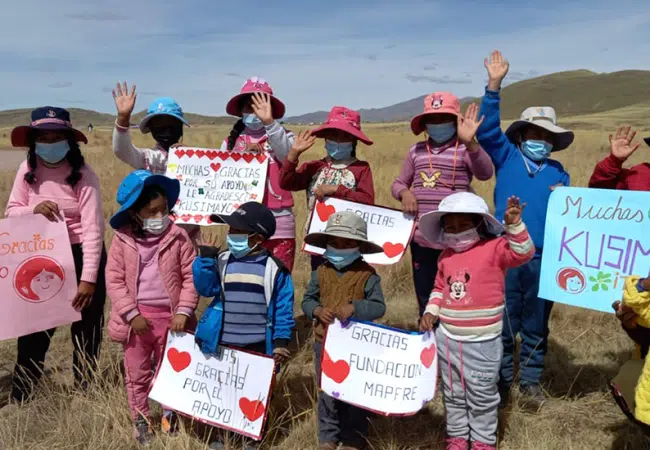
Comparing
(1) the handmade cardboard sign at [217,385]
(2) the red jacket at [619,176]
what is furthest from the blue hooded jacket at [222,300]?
(2) the red jacket at [619,176]

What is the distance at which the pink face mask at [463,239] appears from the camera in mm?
3537

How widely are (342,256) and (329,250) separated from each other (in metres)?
0.10

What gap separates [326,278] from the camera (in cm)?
370

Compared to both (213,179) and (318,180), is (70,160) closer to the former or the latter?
(213,179)

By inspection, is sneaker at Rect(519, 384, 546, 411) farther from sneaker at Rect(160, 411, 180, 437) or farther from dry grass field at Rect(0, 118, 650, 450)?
sneaker at Rect(160, 411, 180, 437)

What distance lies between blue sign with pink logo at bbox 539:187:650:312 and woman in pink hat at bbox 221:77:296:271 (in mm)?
2191

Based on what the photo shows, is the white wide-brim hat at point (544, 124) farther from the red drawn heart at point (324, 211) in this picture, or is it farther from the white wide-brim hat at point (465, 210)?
the red drawn heart at point (324, 211)

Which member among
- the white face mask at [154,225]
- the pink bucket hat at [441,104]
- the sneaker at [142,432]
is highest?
the pink bucket hat at [441,104]

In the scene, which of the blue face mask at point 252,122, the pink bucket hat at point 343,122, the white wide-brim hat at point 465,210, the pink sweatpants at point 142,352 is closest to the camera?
the white wide-brim hat at point 465,210

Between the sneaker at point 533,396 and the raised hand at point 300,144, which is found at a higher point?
the raised hand at point 300,144

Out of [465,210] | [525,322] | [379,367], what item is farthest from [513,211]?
[525,322]

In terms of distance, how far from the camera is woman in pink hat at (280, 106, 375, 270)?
14.7ft

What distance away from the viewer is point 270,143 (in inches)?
185

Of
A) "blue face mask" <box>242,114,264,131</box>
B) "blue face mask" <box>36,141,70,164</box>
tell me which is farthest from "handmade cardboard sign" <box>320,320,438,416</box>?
"blue face mask" <box>36,141,70,164</box>
